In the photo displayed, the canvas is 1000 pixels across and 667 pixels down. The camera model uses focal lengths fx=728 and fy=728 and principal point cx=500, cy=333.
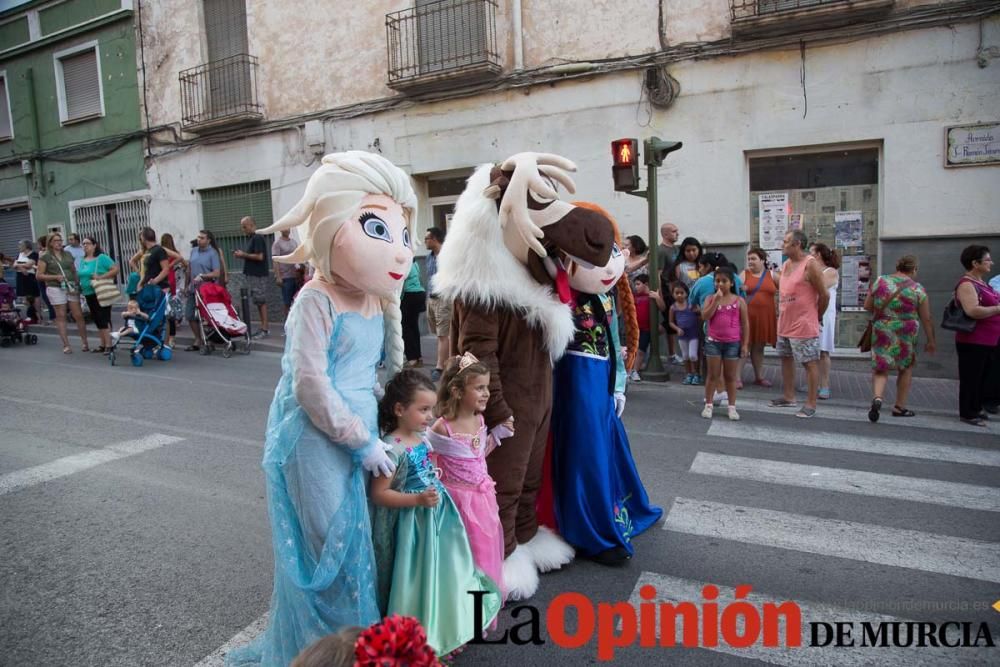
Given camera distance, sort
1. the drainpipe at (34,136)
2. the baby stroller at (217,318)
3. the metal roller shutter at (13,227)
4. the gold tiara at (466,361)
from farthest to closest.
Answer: the metal roller shutter at (13,227), the drainpipe at (34,136), the baby stroller at (217,318), the gold tiara at (466,361)

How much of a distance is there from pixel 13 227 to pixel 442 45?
13.9 metres

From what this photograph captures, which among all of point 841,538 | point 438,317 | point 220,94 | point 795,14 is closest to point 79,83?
point 220,94

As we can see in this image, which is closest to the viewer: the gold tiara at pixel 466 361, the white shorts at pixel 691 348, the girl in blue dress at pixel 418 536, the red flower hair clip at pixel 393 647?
the red flower hair clip at pixel 393 647

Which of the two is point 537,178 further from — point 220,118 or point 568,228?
point 220,118

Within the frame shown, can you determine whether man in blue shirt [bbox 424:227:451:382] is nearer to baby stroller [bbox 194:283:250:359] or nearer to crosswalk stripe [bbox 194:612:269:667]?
baby stroller [bbox 194:283:250:359]

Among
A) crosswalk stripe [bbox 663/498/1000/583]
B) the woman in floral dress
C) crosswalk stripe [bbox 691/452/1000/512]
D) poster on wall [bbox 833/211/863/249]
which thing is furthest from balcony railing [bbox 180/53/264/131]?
crosswalk stripe [bbox 663/498/1000/583]

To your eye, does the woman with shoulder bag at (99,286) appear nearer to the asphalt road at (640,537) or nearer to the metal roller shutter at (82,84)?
the asphalt road at (640,537)

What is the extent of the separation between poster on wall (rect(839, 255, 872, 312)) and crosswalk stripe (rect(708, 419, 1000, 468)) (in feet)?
13.3

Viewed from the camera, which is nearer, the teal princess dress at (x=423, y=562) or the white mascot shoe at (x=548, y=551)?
the teal princess dress at (x=423, y=562)

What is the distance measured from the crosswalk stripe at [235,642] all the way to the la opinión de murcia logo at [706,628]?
966 millimetres

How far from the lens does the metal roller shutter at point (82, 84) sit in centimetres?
1667

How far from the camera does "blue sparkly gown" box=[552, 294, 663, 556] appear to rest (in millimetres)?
3648

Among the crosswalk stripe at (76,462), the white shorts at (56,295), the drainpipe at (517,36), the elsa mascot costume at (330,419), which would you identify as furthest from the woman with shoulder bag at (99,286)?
the elsa mascot costume at (330,419)

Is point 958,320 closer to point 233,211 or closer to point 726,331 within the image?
point 726,331
